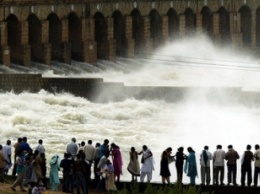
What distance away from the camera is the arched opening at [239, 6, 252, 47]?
236ft

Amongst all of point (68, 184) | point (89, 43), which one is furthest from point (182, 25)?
point (68, 184)

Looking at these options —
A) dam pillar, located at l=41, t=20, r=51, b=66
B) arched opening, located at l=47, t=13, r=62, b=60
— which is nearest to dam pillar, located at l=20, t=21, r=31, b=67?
dam pillar, located at l=41, t=20, r=51, b=66

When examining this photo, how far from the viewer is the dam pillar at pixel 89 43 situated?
218 feet

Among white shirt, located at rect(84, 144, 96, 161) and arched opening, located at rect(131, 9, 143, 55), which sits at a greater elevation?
arched opening, located at rect(131, 9, 143, 55)

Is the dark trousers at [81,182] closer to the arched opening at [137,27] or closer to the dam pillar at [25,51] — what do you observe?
the dam pillar at [25,51]

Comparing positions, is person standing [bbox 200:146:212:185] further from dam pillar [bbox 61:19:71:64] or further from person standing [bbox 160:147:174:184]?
dam pillar [bbox 61:19:71:64]

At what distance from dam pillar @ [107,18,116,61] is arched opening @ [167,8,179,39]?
152 inches

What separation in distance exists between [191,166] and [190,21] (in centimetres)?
3891

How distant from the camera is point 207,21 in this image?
7244cm

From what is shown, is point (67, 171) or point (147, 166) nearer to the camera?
point (67, 171)

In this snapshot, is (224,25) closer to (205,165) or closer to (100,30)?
(100,30)

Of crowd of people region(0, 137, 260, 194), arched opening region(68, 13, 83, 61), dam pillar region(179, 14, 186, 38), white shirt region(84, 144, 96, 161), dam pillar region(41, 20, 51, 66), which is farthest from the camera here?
dam pillar region(179, 14, 186, 38)

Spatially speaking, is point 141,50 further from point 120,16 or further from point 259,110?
point 259,110

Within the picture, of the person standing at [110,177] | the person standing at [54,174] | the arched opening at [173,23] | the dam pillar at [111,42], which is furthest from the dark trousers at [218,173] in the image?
the arched opening at [173,23]
